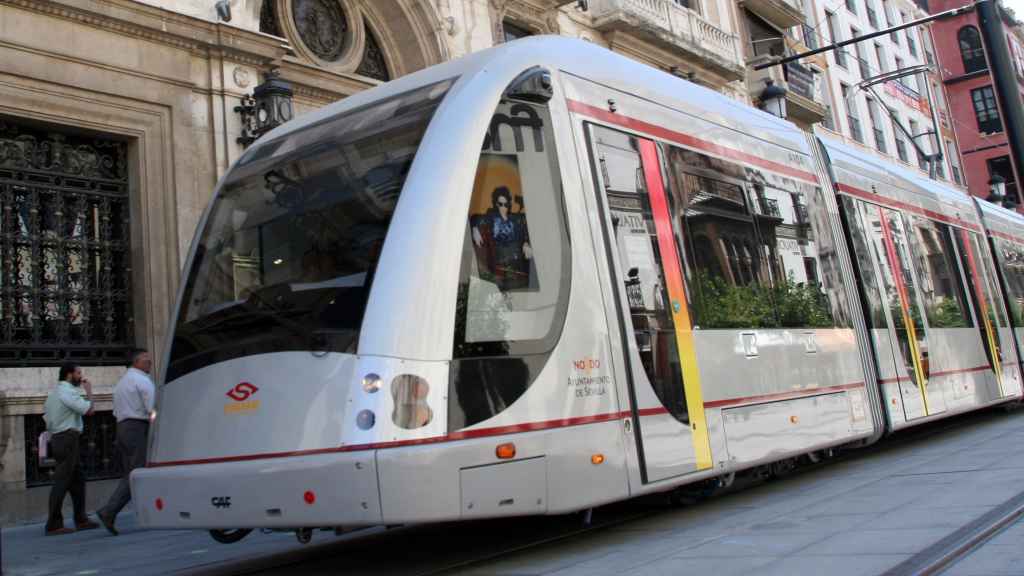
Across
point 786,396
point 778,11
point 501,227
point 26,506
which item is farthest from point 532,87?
point 778,11

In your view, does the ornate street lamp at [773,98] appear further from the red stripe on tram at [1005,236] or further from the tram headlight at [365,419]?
the tram headlight at [365,419]

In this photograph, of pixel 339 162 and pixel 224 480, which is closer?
pixel 224 480

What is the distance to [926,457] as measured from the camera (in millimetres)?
9547

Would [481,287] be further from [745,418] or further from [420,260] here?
[745,418]

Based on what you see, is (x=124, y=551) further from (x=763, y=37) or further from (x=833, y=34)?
(x=833, y=34)

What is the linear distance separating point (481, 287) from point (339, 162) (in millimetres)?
1190

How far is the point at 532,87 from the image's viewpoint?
19.2 feet

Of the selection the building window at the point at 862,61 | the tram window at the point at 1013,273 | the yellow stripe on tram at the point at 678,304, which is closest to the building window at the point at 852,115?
the building window at the point at 862,61

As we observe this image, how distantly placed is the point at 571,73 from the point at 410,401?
8.28 feet

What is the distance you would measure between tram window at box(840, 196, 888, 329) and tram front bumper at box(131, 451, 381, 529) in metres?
6.09

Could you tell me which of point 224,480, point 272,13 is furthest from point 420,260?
point 272,13

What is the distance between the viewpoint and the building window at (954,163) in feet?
137

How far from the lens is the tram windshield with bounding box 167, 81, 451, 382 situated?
17.1 feet

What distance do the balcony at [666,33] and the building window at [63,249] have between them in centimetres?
1046
